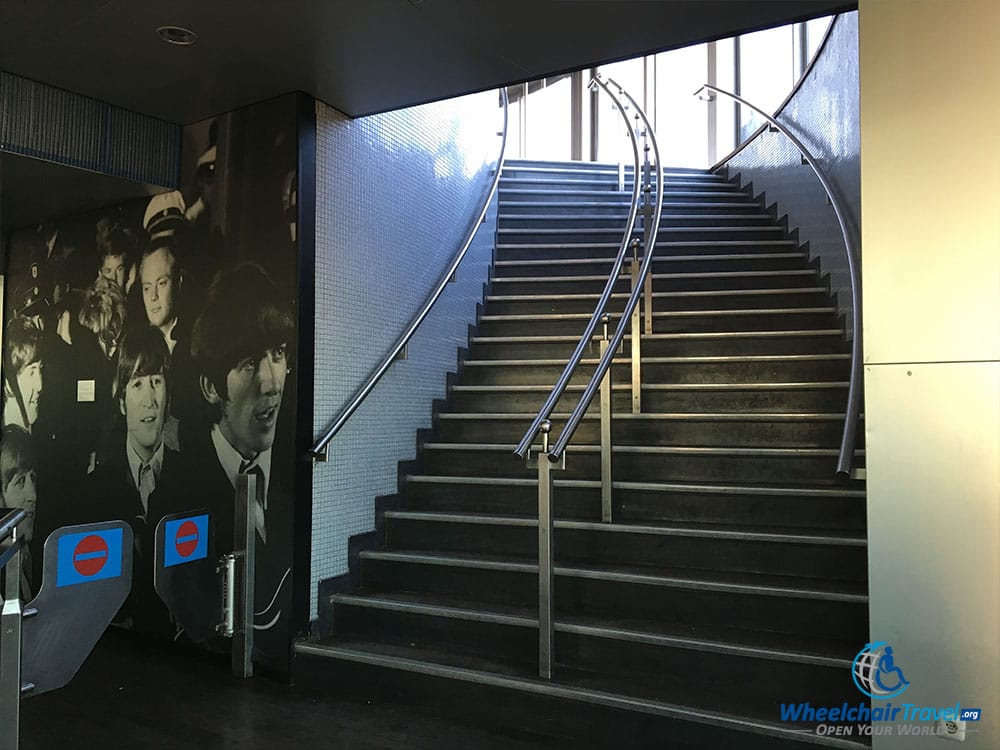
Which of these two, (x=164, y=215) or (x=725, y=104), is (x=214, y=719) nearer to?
(x=164, y=215)

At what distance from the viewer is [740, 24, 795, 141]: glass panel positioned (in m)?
5.85

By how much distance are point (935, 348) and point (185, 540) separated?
8.16 ft

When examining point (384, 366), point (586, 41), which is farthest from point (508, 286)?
point (586, 41)

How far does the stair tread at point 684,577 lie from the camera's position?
268 centimetres

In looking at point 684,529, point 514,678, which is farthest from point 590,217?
point 514,678

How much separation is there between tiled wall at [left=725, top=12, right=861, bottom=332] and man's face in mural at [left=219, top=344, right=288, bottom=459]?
2908 millimetres

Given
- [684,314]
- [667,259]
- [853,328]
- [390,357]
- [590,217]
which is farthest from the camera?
[590,217]

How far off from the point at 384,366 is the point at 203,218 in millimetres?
1131

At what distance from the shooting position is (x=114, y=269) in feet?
13.2

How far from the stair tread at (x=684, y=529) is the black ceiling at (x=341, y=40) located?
6.26ft

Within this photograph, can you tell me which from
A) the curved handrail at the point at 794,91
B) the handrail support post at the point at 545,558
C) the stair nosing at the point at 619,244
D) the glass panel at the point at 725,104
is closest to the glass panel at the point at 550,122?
the glass panel at the point at 725,104

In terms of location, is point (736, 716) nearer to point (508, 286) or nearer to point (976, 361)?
point (976, 361)

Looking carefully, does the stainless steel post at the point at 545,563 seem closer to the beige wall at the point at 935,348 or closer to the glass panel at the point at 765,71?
the beige wall at the point at 935,348

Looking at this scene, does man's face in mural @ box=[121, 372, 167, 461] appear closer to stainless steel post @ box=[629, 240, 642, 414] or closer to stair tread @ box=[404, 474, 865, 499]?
stair tread @ box=[404, 474, 865, 499]
